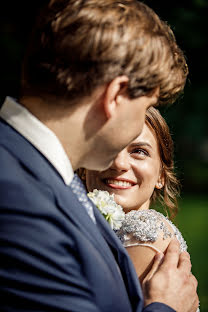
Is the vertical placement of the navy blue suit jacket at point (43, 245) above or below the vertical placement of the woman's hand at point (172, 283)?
above

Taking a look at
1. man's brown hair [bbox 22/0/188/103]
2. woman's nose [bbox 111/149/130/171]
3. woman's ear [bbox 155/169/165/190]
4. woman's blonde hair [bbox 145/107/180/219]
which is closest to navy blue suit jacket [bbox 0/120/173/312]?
man's brown hair [bbox 22/0/188/103]

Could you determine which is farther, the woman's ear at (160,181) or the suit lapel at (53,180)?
the woman's ear at (160,181)

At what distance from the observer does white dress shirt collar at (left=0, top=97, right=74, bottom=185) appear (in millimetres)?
2084

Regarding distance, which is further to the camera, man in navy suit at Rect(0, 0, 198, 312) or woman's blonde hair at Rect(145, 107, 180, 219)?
woman's blonde hair at Rect(145, 107, 180, 219)

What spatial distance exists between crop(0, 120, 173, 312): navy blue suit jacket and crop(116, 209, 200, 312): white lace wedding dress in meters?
0.77

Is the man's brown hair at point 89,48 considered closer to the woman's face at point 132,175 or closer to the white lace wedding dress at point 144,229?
the white lace wedding dress at point 144,229

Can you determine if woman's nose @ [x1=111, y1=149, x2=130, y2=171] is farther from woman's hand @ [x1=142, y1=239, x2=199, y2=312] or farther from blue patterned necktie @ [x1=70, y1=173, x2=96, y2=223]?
blue patterned necktie @ [x1=70, y1=173, x2=96, y2=223]

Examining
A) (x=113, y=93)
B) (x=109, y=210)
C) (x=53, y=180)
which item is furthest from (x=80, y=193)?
(x=109, y=210)

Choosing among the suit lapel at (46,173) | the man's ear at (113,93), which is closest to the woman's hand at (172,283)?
the suit lapel at (46,173)

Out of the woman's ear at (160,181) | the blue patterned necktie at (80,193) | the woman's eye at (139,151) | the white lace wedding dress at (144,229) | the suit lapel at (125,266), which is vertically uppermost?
the blue patterned necktie at (80,193)

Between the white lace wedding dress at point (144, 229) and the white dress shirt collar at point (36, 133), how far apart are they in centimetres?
97

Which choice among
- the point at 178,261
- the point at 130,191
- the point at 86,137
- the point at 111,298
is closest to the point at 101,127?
the point at 86,137

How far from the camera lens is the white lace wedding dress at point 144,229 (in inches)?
115

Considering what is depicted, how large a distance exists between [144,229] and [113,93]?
108cm
